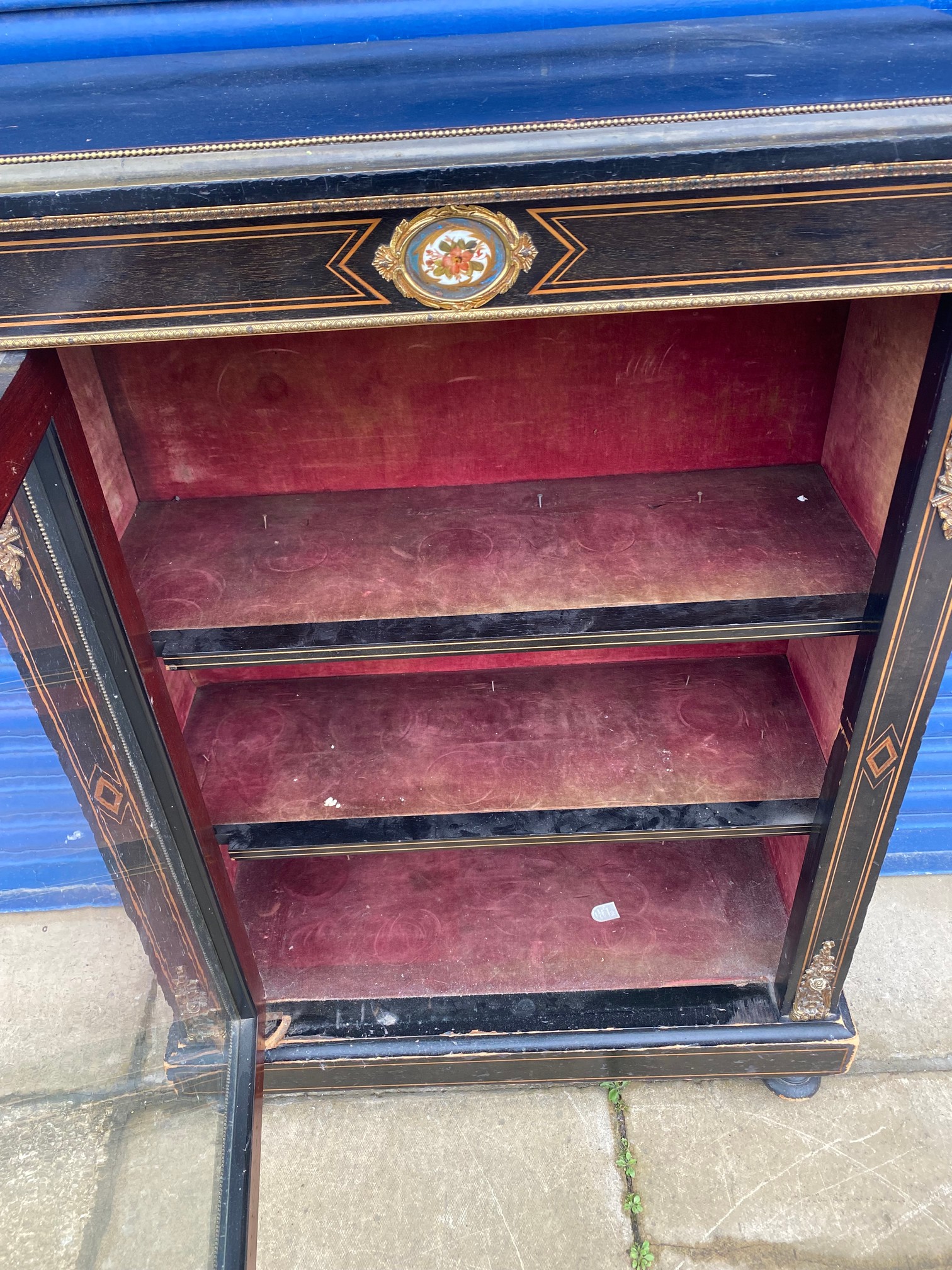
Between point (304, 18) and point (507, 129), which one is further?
point (304, 18)

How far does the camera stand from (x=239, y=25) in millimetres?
1440

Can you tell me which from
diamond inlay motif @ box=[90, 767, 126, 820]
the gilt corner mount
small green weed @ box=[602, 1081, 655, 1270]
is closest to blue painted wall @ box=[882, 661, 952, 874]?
small green weed @ box=[602, 1081, 655, 1270]

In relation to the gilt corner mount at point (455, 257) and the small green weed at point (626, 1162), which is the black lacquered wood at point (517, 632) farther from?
the small green weed at point (626, 1162)

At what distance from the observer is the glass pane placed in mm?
1231

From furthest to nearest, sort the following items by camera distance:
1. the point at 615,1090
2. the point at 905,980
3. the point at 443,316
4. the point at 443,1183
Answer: the point at 905,980 → the point at 615,1090 → the point at 443,1183 → the point at 443,316

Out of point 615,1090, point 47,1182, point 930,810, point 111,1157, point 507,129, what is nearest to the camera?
point 507,129

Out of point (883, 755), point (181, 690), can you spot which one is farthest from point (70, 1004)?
point (883, 755)

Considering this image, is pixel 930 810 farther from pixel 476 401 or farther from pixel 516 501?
pixel 476 401

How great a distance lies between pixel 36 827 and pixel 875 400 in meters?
1.97

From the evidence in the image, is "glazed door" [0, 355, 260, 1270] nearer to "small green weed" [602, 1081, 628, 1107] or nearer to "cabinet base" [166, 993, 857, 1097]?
"cabinet base" [166, 993, 857, 1097]

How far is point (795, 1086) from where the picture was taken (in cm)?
212

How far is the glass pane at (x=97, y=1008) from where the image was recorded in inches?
48.5

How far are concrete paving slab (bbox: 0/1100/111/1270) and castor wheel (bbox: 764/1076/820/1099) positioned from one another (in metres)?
1.51

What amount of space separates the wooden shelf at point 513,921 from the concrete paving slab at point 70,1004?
41 cm
